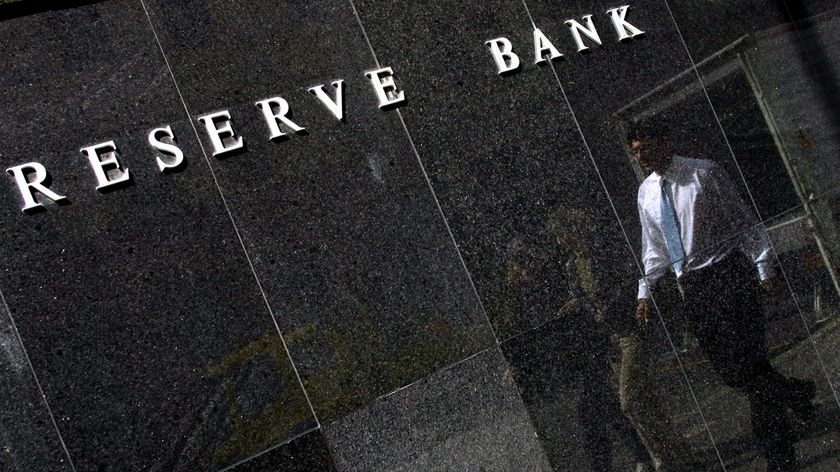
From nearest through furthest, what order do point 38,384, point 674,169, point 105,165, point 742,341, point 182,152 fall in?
point 38,384 → point 105,165 → point 182,152 → point 742,341 → point 674,169

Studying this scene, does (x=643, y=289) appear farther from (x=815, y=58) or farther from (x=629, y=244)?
(x=815, y=58)

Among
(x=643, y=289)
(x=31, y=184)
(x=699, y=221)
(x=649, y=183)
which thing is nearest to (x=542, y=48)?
(x=649, y=183)

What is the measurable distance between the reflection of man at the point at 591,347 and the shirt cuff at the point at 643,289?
0.77 feet

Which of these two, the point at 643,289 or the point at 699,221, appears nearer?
the point at 643,289

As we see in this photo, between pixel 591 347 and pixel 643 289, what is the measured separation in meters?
0.67

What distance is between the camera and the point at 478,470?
657 cm

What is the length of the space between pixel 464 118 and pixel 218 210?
6.25 feet

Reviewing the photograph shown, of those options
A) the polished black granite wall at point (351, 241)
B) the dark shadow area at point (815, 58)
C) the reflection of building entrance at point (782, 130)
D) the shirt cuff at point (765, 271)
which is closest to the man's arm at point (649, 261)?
the polished black granite wall at point (351, 241)

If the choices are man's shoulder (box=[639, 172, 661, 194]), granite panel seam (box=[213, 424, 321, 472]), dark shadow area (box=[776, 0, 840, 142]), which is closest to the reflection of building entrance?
dark shadow area (box=[776, 0, 840, 142])

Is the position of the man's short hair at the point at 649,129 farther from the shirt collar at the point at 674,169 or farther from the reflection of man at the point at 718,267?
the shirt collar at the point at 674,169

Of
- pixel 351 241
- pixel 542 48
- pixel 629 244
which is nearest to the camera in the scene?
pixel 351 241

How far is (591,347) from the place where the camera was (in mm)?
7094

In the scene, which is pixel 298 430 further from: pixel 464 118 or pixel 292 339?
pixel 464 118

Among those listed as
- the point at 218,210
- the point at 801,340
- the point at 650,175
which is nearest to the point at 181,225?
the point at 218,210
